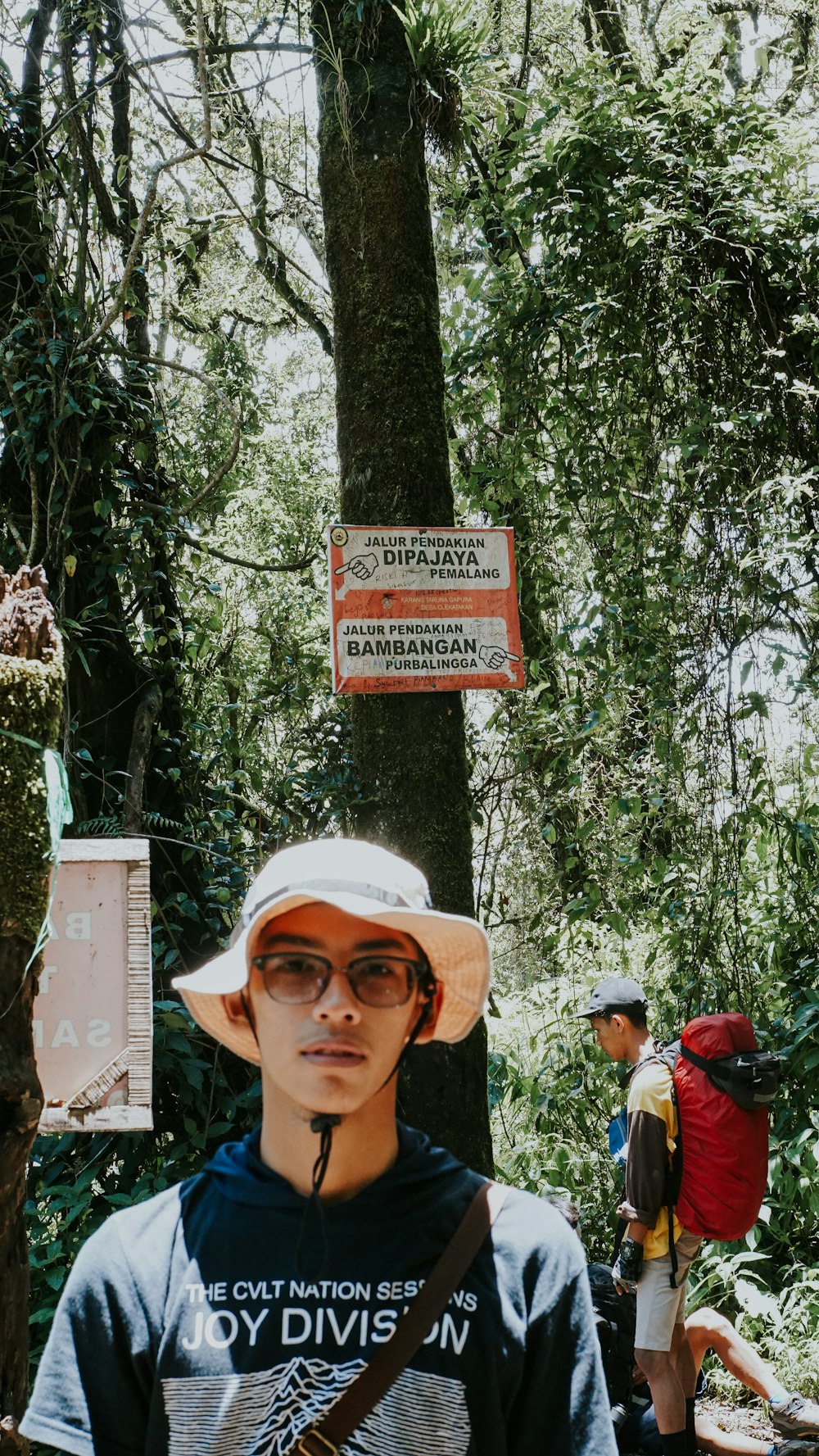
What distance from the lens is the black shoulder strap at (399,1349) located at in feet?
4.61

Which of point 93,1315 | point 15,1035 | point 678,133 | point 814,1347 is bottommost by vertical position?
point 814,1347

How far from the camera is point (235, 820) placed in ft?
16.1

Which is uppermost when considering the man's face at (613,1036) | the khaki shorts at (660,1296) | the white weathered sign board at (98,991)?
the white weathered sign board at (98,991)

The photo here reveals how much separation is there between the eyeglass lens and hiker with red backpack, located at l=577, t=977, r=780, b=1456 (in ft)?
10.1

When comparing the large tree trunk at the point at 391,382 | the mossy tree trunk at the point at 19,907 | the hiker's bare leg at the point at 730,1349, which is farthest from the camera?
the hiker's bare leg at the point at 730,1349

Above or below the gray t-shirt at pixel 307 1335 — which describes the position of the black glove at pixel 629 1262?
below

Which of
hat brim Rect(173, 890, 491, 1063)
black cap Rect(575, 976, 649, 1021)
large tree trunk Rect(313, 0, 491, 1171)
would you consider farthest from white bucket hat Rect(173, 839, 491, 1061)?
black cap Rect(575, 976, 649, 1021)

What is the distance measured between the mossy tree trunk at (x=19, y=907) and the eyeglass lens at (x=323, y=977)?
78 cm

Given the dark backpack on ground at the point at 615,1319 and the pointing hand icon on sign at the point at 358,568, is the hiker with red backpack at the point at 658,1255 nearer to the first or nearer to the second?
the dark backpack on ground at the point at 615,1319

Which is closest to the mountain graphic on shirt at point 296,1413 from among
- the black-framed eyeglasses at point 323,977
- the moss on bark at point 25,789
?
the black-framed eyeglasses at point 323,977

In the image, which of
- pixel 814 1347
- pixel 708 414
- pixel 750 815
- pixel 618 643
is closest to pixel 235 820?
pixel 618 643

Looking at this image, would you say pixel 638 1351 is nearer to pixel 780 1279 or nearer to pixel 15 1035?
pixel 780 1279

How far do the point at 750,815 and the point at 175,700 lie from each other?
222 centimetres

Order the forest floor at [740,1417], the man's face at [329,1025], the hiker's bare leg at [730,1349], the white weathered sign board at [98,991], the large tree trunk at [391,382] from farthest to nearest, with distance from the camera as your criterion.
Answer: the forest floor at [740,1417]
the hiker's bare leg at [730,1349]
the large tree trunk at [391,382]
the white weathered sign board at [98,991]
the man's face at [329,1025]
